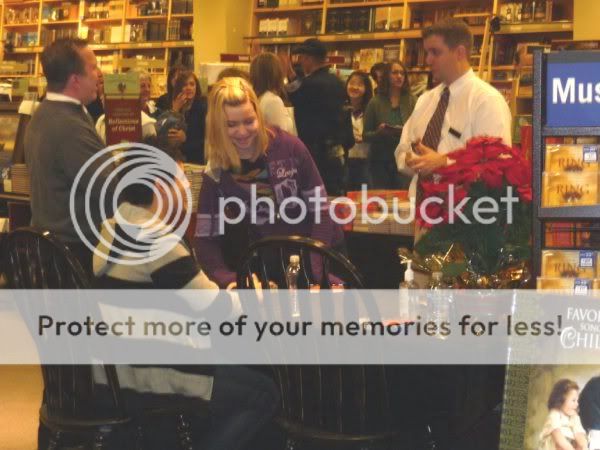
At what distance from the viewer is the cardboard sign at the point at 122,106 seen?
482 centimetres

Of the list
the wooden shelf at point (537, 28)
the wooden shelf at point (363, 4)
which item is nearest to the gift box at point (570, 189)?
the wooden shelf at point (537, 28)

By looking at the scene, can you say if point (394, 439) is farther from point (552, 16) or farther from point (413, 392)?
point (552, 16)

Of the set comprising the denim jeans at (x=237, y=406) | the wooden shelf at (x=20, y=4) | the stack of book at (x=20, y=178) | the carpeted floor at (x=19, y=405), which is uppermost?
the wooden shelf at (x=20, y=4)

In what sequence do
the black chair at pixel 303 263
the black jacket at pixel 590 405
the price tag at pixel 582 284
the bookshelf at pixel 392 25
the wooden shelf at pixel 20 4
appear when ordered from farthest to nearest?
the wooden shelf at pixel 20 4 < the bookshelf at pixel 392 25 < the black chair at pixel 303 263 < the price tag at pixel 582 284 < the black jacket at pixel 590 405

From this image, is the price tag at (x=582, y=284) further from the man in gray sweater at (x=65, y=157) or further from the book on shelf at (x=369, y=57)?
the book on shelf at (x=369, y=57)

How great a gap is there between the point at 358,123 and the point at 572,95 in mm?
6728

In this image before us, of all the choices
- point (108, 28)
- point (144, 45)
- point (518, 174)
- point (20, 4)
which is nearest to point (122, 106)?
point (518, 174)

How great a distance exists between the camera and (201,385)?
2682 millimetres

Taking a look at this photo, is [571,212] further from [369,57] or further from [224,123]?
[369,57]

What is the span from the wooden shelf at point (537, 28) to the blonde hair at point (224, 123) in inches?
265

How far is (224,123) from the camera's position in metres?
3.30

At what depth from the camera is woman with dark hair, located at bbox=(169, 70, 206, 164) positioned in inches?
269

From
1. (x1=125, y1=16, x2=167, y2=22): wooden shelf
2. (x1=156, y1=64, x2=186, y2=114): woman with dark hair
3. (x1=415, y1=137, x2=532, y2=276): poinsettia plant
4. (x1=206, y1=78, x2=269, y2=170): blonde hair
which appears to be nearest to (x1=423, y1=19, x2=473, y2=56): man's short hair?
(x1=206, y1=78, x2=269, y2=170): blonde hair

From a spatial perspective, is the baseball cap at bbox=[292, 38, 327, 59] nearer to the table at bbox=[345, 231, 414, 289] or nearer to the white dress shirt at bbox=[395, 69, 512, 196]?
the table at bbox=[345, 231, 414, 289]
